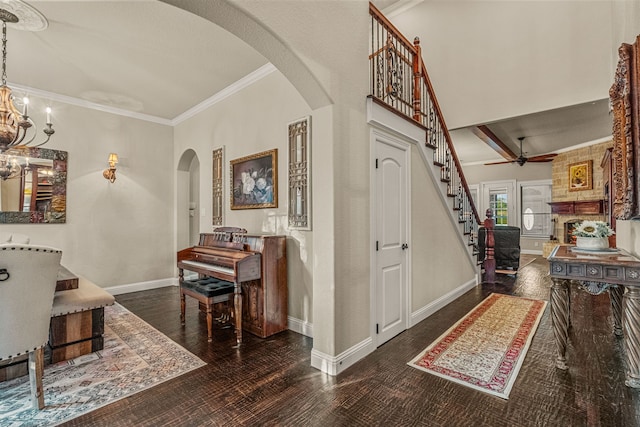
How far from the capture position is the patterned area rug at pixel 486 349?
91.7 inches

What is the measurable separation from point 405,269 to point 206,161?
3.52 m

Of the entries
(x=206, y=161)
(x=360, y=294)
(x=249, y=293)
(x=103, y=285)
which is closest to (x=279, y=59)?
(x=360, y=294)

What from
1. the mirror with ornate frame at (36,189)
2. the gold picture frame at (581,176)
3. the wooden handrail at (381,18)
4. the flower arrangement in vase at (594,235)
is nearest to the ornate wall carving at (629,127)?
the flower arrangement in vase at (594,235)

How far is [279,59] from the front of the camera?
218 centimetres

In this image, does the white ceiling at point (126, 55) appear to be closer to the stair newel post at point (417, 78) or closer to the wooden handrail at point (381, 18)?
the wooden handrail at point (381, 18)

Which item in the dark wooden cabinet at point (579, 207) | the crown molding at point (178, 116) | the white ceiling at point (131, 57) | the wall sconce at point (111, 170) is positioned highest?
the white ceiling at point (131, 57)

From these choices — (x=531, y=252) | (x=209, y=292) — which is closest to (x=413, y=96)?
(x=209, y=292)

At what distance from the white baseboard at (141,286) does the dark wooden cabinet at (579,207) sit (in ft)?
31.6

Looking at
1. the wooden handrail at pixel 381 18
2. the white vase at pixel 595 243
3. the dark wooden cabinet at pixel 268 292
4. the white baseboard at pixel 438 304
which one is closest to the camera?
the white vase at pixel 595 243

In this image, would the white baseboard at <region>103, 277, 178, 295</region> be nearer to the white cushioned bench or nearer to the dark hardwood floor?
Answer: the white cushioned bench

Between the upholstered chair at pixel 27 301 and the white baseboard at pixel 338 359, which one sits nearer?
the upholstered chair at pixel 27 301

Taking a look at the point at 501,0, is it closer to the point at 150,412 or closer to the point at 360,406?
the point at 360,406

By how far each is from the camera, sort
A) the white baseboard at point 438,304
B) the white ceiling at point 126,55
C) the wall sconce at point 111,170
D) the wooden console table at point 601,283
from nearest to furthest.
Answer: the wooden console table at point 601,283 < the white ceiling at point 126,55 < the white baseboard at point 438,304 < the wall sconce at point 111,170

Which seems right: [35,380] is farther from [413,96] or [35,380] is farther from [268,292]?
[413,96]
